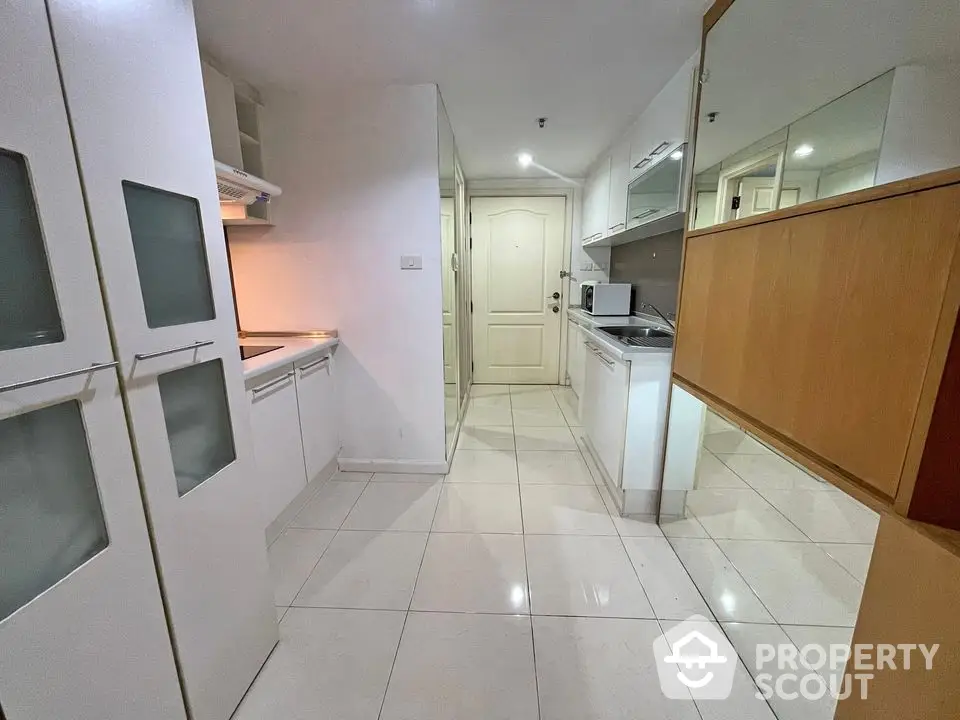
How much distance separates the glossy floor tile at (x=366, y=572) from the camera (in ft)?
4.97

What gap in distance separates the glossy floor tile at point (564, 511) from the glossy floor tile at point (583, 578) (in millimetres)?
62

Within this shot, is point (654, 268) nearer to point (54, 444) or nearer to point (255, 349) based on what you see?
point (255, 349)

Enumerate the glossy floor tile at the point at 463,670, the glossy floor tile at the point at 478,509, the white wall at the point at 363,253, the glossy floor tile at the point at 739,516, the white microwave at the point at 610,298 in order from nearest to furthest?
the glossy floor tile at the point at 463,670 < the glossy floor tile at the point at 739,516 < the glossy floor tile at the point at 478,509 < the white wall at the point at 363,253 < the white microwave at the point at 610,298

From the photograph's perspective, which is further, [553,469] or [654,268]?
[654,268]

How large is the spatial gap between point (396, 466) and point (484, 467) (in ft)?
1.95

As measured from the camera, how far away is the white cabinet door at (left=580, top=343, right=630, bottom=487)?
1.99 m

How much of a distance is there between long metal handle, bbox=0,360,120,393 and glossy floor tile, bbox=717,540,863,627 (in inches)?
67.6

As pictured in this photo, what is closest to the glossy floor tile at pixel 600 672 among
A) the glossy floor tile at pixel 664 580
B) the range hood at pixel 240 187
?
the glossy floor tile at pixel 664 580

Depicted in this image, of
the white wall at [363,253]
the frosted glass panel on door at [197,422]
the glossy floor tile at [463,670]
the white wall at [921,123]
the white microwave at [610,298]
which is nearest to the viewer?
the white wall at [921,123]

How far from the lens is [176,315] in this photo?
95cm

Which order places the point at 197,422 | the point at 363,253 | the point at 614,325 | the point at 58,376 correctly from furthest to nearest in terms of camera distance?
1. the point at 614,325
2. the point at 363,253
3. the point at 197,422
4. the point at 58,376

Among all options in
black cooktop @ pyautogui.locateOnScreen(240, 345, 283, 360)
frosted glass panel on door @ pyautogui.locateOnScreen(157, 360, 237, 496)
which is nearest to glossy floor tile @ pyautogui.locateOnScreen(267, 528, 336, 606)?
frosted glass panel on door @ pyautogui.locateOnScreen(157, 360, 237, 496)

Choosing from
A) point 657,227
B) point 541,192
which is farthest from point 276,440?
point 541,192

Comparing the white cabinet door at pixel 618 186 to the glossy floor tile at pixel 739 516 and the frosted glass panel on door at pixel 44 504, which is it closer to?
the glossy floor tile at pixel 739 516
